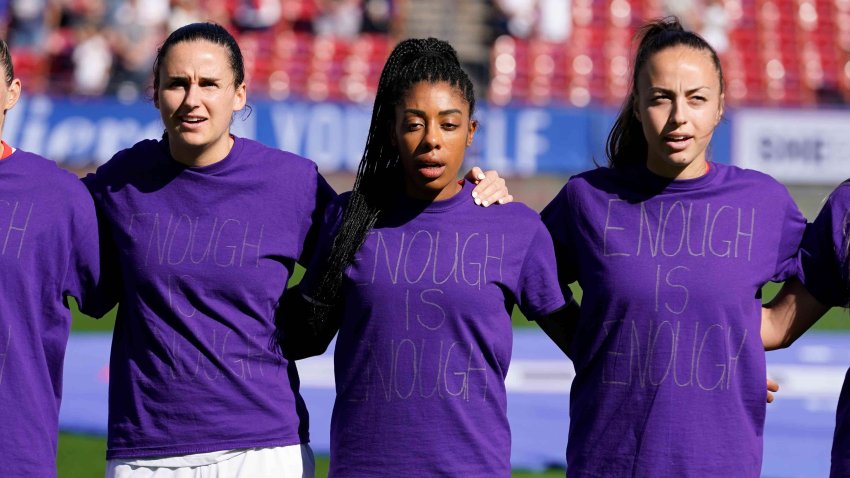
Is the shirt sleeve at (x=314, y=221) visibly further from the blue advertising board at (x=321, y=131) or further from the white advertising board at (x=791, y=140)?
the white advertising board at (x=791, y=140)

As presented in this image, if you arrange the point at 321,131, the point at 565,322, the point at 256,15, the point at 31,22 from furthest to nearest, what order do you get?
the point at 256,15 → the point at 31,22 → the point at 321,131 → the point at 565,322

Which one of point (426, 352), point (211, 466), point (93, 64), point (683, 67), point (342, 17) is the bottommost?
point (211, 466)

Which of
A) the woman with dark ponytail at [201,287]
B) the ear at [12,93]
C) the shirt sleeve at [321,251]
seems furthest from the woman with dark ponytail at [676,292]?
the ear at [12,93]

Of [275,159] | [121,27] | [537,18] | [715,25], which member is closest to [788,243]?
[275,159]

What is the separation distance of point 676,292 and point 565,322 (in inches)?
13.3

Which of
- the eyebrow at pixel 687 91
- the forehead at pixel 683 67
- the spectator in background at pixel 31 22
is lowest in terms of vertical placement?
the eyebrow at pixel 687 91

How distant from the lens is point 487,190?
3.25 metres

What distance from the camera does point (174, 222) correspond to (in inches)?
130

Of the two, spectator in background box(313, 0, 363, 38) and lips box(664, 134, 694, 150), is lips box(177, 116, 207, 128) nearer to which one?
lips box(664, 134, 694, 150)

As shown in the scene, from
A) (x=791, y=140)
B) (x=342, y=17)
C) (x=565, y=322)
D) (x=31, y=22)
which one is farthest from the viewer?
(x=342, y=17)

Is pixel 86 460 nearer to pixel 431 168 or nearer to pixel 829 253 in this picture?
pixel 431 168

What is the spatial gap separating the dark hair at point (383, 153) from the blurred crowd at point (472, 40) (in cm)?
1168

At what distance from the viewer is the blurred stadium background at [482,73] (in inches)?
569

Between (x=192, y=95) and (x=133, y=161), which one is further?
(x=133, y=161)
